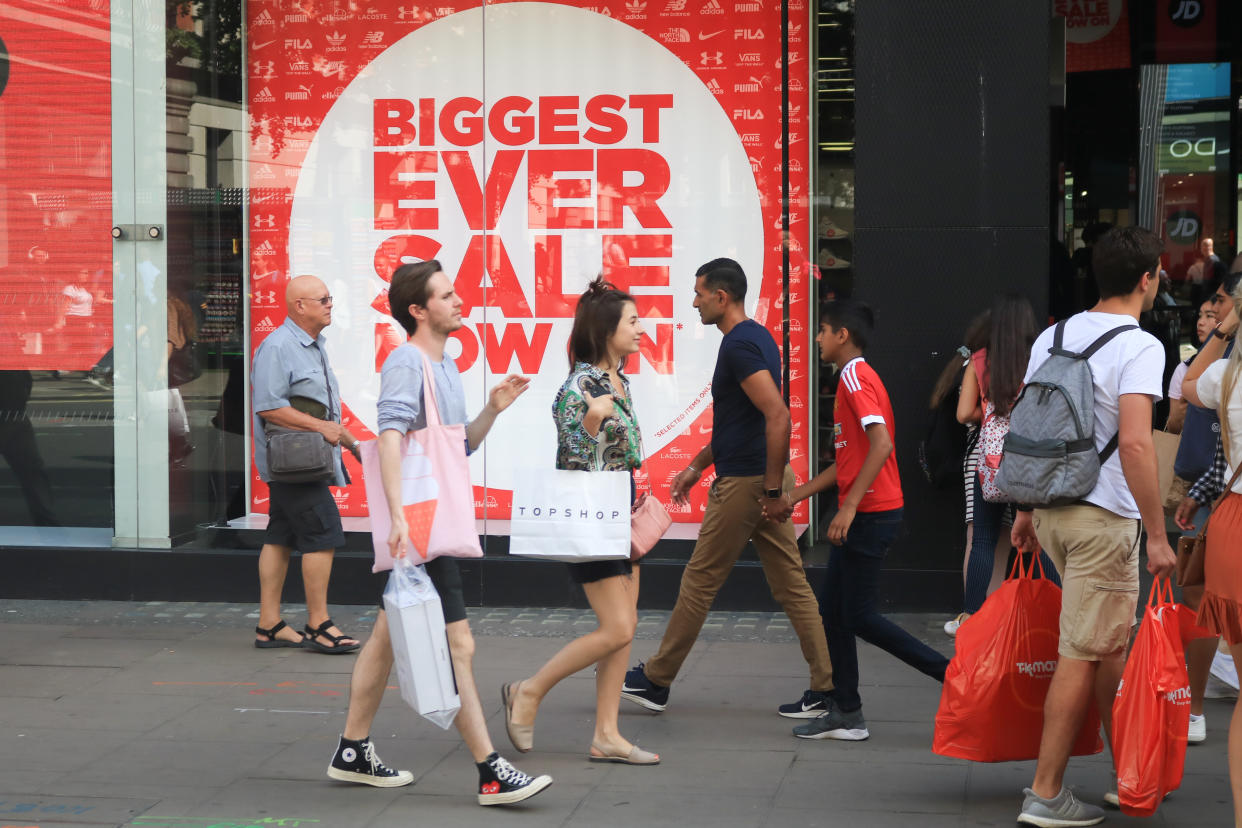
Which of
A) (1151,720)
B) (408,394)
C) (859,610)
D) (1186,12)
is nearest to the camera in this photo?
(1151,720)

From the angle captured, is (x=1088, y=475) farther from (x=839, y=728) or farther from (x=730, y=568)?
(x=730, y=568)

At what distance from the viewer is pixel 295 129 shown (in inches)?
367

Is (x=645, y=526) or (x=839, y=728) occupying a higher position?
(x=645, y=526)

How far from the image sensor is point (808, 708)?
6.21 meters

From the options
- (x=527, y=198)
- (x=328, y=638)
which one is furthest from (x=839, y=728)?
(x=527, y=198)

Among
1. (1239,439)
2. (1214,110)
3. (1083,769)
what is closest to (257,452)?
(1083,769)

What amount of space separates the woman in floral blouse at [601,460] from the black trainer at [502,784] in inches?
21.9

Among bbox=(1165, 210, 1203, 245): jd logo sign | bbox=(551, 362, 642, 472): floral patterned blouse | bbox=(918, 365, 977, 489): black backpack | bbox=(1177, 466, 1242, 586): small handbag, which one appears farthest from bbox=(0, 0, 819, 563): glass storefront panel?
bbox=(1177, 466, 1242, 586): small handbag

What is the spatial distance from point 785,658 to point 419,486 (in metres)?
2.91

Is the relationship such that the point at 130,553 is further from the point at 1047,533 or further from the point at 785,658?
the point at 1047,533

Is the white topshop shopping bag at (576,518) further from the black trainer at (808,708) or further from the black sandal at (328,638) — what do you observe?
the black sandal at (328,638)

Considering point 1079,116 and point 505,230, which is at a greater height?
Answer: point 1079,116

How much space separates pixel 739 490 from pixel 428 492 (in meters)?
1.48

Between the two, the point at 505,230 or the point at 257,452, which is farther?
the point at 505,230
